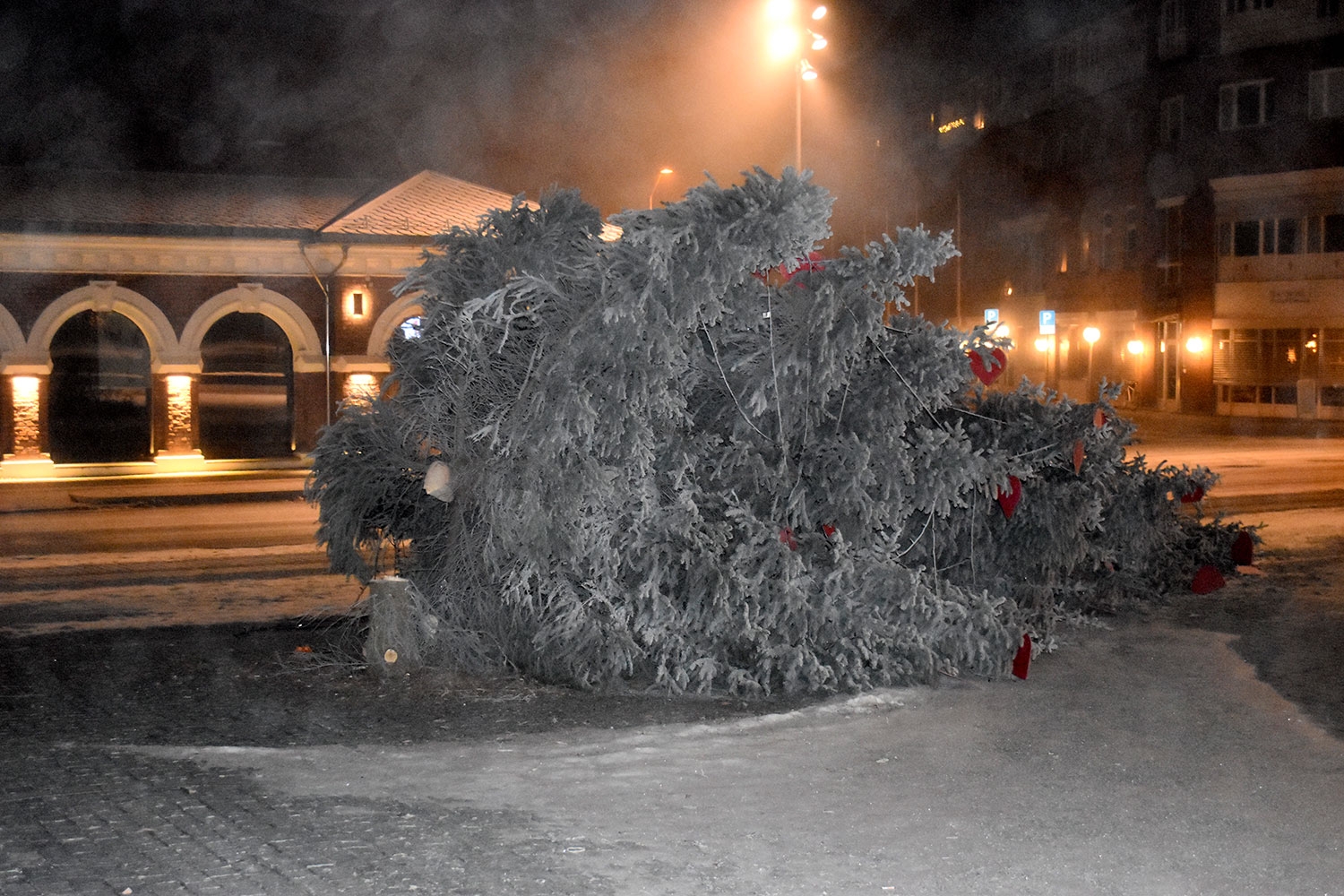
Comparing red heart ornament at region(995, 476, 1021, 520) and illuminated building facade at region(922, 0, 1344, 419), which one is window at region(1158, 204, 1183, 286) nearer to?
illuminated building facade at region(922, 0, 1344, 419)

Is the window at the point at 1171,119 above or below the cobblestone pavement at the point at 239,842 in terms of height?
above

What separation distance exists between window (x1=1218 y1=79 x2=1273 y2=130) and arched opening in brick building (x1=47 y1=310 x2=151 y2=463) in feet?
99.9

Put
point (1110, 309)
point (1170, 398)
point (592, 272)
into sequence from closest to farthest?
1. point (592, 272)
2. point (1170, 398)
3. point (1110, 309)

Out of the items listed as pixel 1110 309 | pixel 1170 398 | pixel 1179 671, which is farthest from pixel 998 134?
pixel 1179 671

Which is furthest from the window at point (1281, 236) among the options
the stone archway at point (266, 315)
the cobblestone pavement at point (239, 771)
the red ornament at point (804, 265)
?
the cobblestone pavement at point (239, 771)

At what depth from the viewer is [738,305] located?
7480 millimetres

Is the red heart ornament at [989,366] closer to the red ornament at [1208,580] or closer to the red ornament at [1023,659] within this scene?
the red ornament at [1023,659]

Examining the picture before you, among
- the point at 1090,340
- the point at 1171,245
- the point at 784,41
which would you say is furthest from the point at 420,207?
the point at 1090,340

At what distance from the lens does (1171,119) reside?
40.4 metres

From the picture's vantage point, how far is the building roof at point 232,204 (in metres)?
25.4

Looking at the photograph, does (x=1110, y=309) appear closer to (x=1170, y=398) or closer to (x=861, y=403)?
(x=1170, y=398)

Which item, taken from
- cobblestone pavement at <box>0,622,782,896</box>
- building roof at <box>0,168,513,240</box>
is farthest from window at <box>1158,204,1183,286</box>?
cobblestone pavement at <box>0,622,782,896</box>

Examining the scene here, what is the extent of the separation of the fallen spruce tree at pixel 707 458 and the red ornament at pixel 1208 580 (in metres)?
2.06

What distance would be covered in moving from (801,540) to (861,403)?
0.87m
